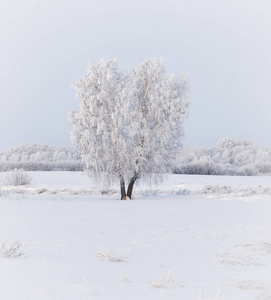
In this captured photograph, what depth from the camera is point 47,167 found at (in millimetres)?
46062

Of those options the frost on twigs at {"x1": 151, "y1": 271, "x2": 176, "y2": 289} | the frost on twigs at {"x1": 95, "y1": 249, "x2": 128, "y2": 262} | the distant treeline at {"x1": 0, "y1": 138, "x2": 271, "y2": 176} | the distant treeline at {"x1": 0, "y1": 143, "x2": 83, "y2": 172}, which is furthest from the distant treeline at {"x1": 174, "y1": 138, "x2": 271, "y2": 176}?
the frost on twigs at {"x1": 151, "y1": 271, "x2": 176, "y2": 289}

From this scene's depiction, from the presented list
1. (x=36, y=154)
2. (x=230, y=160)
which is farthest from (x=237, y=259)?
(x=36, y=154)

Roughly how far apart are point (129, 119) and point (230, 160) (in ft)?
137

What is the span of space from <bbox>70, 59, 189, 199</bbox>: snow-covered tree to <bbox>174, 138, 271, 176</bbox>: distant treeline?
52.9 feet

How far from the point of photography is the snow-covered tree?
68.9 feet

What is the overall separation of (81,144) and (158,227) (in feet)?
39.5

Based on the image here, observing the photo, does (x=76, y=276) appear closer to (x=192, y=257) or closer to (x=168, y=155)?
(x=192, y=257)

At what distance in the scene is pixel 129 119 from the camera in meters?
21.5

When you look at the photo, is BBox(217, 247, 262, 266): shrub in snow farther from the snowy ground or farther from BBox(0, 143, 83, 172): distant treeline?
BBox(0, 143, 83, 172): distant treeline

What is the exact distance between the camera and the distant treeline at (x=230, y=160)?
4338cm

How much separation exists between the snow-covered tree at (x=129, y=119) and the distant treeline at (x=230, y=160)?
16129mm

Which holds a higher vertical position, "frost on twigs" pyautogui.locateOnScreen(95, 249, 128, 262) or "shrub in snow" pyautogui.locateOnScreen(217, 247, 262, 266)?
"frost on twigs" pyautogui.locateOnScreen(95, 249, 128, 262)

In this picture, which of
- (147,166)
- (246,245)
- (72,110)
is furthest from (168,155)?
(246,245)

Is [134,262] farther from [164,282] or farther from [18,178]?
[18,178]
